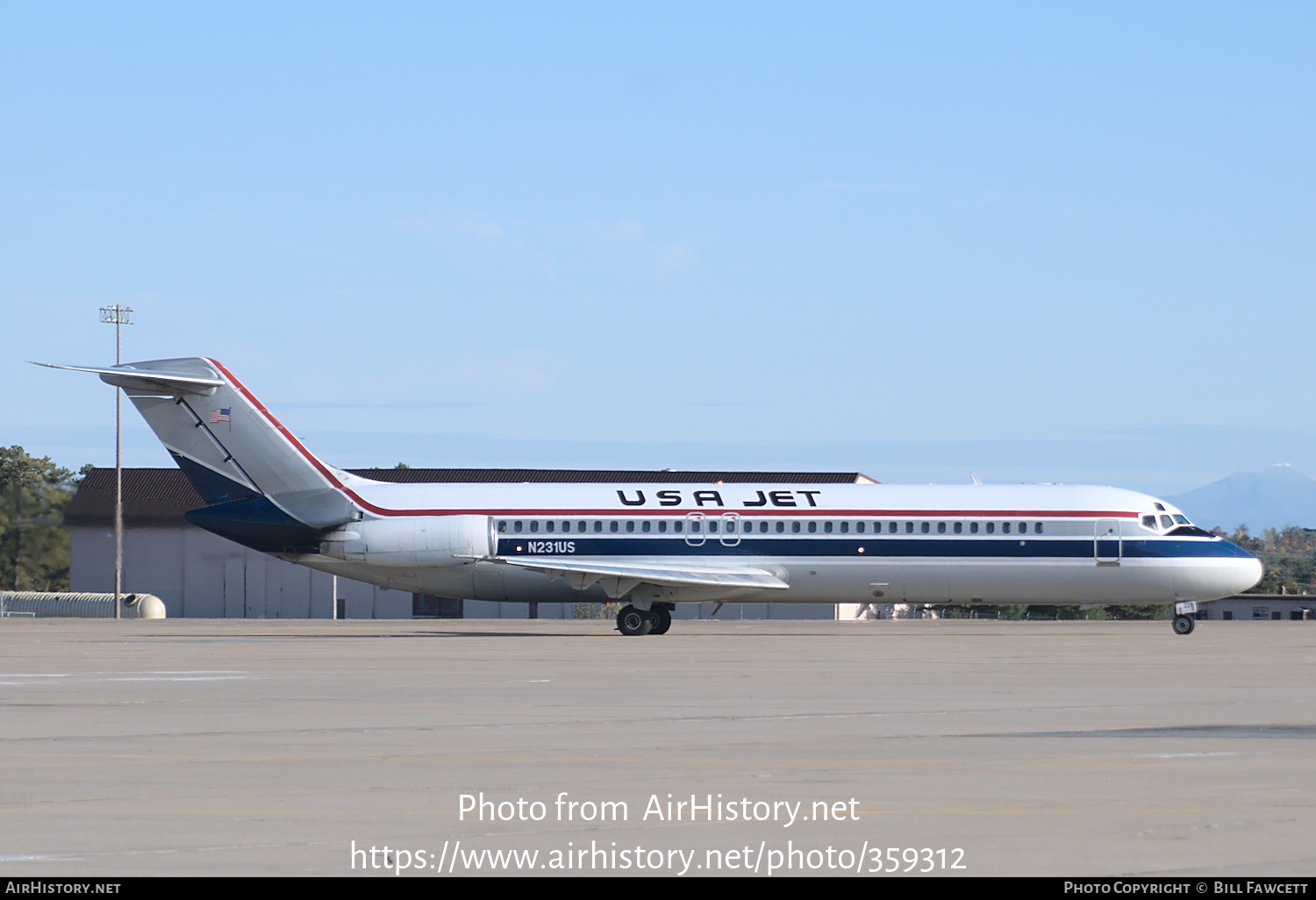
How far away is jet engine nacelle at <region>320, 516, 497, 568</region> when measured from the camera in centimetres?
4581

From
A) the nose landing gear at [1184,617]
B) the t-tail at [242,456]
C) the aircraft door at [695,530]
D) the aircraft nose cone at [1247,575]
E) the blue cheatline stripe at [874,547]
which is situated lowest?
the nose landing gear at [1184,617]

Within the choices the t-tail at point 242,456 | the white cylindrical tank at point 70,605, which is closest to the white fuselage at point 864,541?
the t-tail at point 242,456

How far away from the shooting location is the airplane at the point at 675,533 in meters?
45.2

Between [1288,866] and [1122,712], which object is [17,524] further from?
[1288,866]

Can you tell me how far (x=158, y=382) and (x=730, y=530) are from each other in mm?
16762

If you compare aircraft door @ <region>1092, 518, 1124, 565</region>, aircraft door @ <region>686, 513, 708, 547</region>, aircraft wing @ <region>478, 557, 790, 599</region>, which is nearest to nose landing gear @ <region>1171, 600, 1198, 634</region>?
aircraft door @ <region>1092, 518, 1124, 565</region>

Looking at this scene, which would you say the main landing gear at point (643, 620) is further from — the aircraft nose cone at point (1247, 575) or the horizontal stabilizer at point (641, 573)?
the aircraft nose cone at point (1247, 575)

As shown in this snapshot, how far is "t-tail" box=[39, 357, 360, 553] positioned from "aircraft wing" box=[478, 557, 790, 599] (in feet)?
17.2

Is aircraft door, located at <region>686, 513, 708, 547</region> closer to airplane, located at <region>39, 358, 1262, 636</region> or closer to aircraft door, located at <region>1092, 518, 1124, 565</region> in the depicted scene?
airplane, located at <region>39, 358, 1262, 636</region>

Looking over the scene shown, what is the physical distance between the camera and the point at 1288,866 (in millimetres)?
8766

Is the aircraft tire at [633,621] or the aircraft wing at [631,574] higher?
the aircraft wing at [631,574]

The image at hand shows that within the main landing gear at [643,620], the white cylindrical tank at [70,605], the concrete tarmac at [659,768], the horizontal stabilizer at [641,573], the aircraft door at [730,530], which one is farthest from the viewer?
the white cylindrical tank at [70,605]

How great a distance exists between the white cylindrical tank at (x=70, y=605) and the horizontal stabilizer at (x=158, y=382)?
24994 mm

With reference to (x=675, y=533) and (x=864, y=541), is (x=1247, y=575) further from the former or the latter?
(x=675, y=533)
